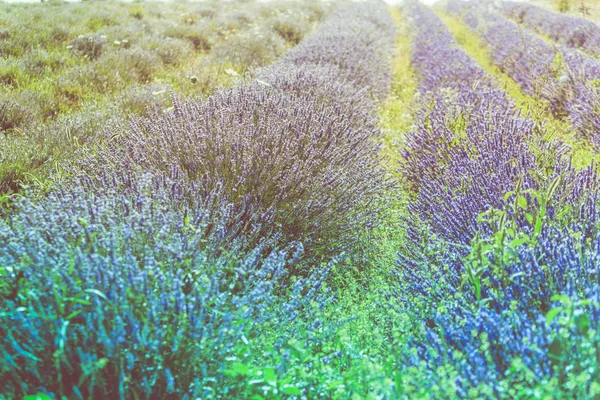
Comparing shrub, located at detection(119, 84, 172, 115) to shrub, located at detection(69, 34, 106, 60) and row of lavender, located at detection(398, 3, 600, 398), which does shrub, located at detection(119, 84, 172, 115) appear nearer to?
shrub, located at detection(69, 34, 106, 60)

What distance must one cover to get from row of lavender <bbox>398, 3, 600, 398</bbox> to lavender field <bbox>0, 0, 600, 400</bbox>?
0.04 feet

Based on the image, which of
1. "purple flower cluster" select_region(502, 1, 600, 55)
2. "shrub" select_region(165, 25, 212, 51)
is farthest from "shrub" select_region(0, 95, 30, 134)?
"purple flower cluster" select_region(502, 1, 600, 55)

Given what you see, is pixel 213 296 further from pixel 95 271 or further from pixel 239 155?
pixel 239 155

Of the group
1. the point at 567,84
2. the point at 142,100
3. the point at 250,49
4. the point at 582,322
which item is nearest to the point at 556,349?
the point at 582,322

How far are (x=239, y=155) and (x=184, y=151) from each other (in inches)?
11.1

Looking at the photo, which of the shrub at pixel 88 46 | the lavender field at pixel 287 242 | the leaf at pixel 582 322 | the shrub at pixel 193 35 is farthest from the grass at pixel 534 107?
the shrub at pixel 88 46

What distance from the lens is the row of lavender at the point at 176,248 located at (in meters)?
1.25

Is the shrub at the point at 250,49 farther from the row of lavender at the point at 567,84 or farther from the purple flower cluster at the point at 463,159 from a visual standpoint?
the row of lavender at the point at 567,84

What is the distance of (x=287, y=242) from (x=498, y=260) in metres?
0.96

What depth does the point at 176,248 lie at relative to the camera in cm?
144

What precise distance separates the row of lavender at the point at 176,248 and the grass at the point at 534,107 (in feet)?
4.37

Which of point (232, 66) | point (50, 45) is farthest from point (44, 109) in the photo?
point (232, 66)

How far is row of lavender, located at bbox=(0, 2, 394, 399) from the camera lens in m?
1.25

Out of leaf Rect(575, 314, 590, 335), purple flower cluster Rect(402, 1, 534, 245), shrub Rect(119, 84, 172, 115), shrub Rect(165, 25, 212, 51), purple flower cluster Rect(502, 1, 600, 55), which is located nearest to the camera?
leaf Rect(575, 314, 590, 335)
